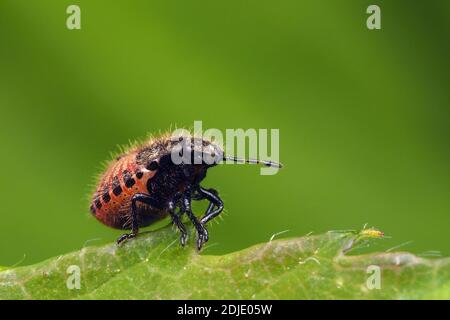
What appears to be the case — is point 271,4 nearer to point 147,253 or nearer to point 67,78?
point 67,78

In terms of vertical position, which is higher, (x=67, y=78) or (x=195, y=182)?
(x=67, y=78)

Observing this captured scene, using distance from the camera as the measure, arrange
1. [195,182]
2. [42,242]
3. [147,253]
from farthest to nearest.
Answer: [42,242] → [195,182] → [147,253]

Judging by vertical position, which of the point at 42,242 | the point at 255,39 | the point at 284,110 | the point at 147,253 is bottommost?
the point at 42,242

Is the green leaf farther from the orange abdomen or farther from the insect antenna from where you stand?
A: the insect antenna

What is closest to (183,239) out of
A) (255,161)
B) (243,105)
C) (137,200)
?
(137,200)

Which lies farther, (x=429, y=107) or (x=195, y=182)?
(x=429, y=107)
